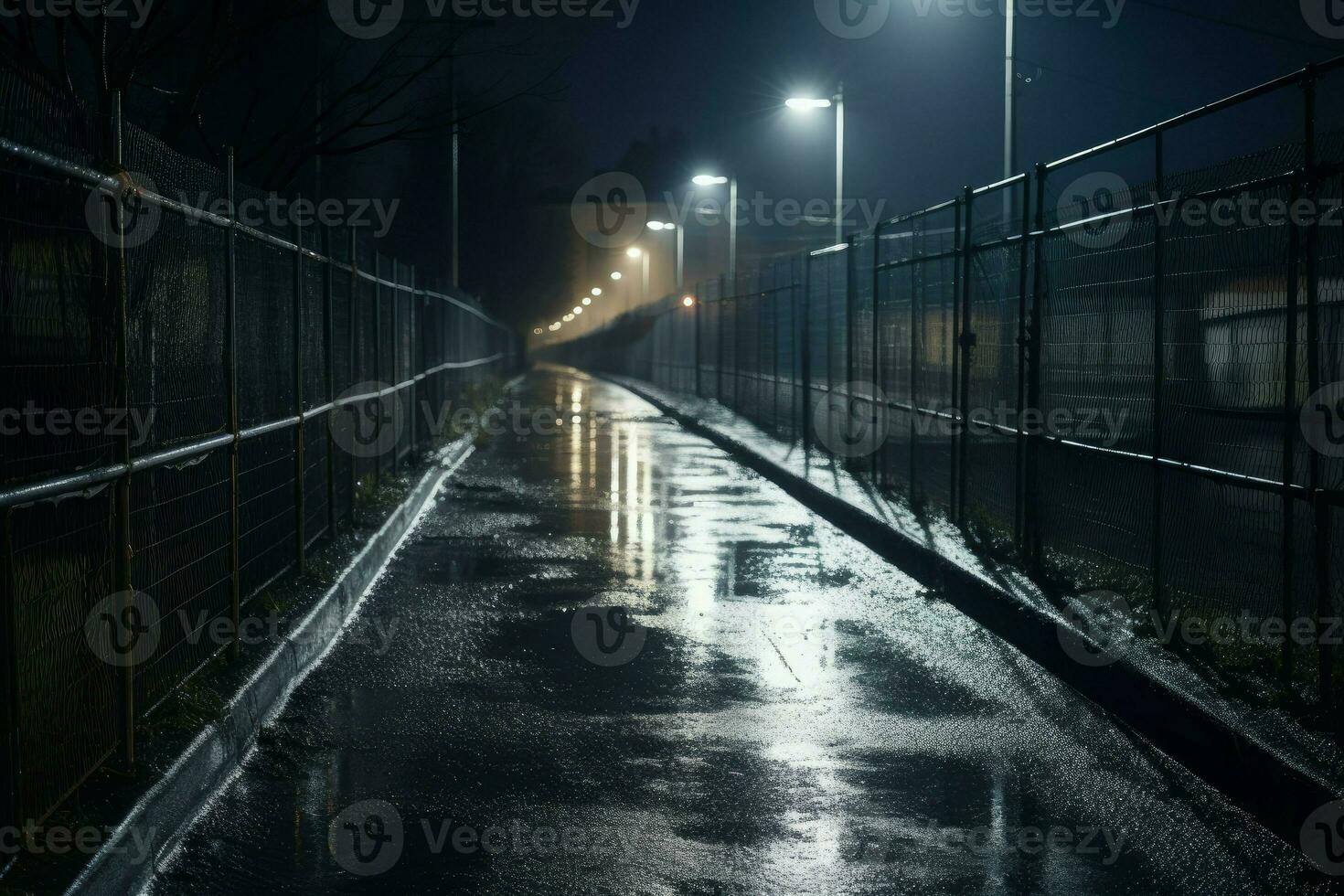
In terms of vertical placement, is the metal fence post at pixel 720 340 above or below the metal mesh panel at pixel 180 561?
above

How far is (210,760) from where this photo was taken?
592cm

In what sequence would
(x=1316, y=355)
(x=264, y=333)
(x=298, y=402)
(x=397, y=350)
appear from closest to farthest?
(x=1316, y=355) → (x=264, y=333) → (x=298, y=402) → (x=397, y=350)

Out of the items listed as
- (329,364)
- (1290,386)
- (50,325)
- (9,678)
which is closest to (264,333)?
(329,364)

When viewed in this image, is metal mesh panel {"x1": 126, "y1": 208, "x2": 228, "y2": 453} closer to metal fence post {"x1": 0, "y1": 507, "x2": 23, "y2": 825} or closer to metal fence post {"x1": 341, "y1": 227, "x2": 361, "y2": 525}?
metal fence post {"x1": 0, "y1": 507, "x2": 23, "y2": 825}

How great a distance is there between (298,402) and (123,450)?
4.34 m

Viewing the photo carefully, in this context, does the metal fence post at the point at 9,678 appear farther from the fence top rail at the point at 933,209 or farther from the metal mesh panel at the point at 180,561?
the fence top rail at the point at 933,209

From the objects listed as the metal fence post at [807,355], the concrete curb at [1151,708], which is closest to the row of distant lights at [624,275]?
the metal fence post at [807,355]

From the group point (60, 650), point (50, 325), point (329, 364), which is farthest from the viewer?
point (329, 364)

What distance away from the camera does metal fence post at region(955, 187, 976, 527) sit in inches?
469

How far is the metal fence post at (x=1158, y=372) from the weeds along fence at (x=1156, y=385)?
12 millimetres

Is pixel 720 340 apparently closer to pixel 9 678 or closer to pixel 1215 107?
pixel 1215 107

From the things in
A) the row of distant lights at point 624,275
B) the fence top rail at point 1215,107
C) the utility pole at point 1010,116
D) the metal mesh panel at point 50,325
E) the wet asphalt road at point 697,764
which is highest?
the row of distant lights at point 624,275

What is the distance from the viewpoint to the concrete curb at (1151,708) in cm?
549

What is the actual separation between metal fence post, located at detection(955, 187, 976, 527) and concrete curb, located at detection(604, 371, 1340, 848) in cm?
69
